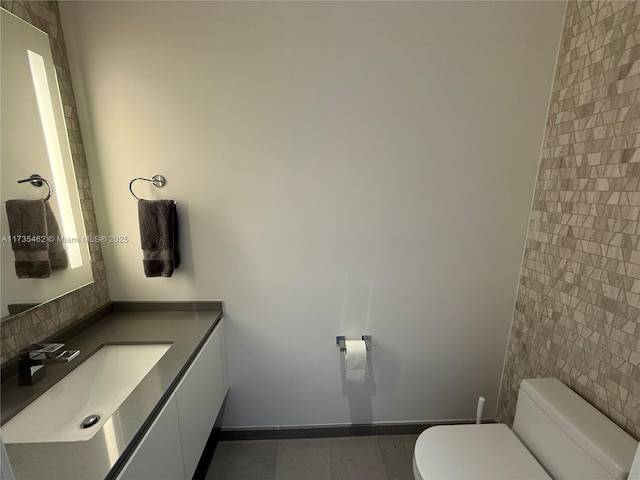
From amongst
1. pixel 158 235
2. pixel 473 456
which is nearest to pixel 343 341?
pixel 473 456

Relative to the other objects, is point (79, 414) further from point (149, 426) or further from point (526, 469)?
point (526, 469)

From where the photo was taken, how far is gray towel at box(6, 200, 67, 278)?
113 cm

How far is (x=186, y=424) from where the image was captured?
1.22m

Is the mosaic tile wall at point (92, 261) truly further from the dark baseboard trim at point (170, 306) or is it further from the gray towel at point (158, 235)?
the gray towel at point (158, 235)

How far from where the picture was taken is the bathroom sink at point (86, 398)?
3.28 ft

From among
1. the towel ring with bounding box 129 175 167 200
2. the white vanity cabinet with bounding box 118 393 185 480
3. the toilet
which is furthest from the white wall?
the white vanity cabinet with bounding box 118 393 185 480

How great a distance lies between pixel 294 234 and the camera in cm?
A: 161

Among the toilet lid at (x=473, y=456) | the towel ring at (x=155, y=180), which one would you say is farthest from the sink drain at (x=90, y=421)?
the toilet lid at (x=473, y=456)

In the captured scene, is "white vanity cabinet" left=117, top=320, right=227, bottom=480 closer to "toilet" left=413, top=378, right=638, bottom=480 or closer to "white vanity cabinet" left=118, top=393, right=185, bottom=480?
"white vanity cabinet" left=118, top=393, right=185, bottom=480

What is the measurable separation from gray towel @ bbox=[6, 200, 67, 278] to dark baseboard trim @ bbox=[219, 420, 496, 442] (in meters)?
1.39

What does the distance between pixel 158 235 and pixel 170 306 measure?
1.42ft

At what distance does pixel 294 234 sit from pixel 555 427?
140 centimetres

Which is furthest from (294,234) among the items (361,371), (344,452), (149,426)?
(344,452)

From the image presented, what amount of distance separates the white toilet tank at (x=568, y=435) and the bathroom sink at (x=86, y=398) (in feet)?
5.48
